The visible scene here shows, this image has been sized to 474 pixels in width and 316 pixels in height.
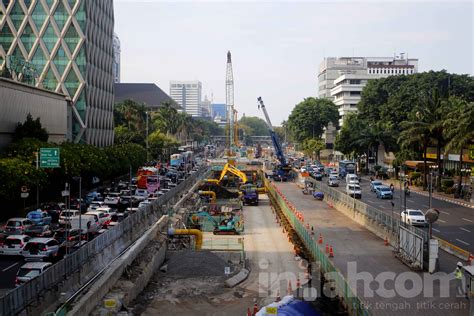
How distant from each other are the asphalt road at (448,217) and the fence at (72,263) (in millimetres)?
21978

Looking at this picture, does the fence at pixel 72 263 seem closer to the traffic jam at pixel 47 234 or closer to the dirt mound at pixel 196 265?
the traffic jam at pixel 47 234

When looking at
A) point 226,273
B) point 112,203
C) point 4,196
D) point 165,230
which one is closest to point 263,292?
point 226,273

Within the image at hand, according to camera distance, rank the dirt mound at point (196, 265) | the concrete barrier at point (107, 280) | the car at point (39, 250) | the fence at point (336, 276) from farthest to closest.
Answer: the dirt mound at point (196, 265), the car at point (39, 250), the concrete barrier at point (107, 280), the fence at point (336, 276)

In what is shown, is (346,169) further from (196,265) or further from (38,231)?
(38,231)

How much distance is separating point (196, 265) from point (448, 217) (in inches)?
1005

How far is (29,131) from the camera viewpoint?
57.3m

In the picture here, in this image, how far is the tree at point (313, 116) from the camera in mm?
163250

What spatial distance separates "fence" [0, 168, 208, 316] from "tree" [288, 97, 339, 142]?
119553 mm

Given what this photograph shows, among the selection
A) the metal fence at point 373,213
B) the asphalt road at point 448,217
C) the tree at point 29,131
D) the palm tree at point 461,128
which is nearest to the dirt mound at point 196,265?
the metal fence at point 373,213

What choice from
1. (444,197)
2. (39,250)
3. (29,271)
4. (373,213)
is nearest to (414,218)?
(373,213)

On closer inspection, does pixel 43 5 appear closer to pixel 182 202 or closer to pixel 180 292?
pixel 182 202

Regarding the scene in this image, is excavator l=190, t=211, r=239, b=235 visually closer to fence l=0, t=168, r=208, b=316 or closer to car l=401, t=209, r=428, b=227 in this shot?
fence l=0, t=168, r=208, b=316

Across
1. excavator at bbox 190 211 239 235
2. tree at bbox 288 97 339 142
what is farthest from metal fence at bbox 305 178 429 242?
tree at bbox 288 97 339 142

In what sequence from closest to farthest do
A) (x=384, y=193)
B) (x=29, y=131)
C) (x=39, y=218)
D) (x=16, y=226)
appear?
(x=16, y=226) → (x=39, y=218) → (x=29, y=131) → (x=384, y=193)
